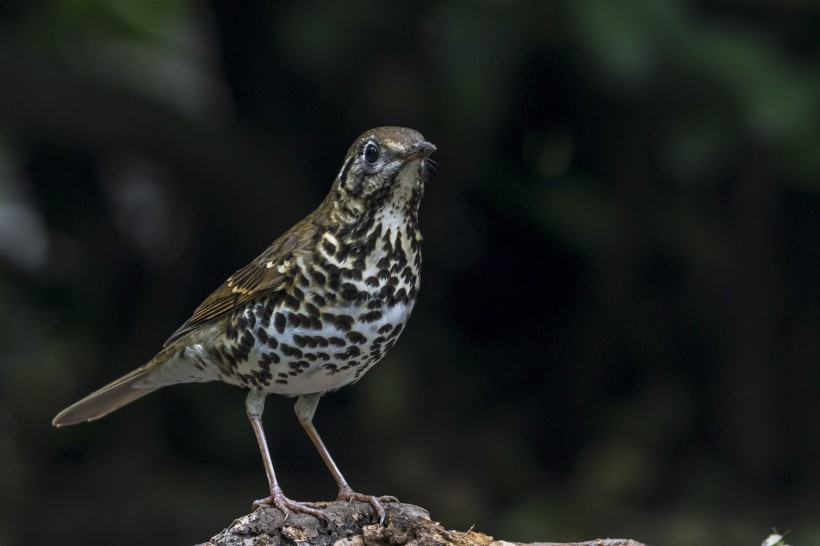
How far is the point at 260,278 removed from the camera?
4047 mm

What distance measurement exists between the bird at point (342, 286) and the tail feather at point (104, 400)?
0.67 meters

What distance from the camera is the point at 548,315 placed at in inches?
291

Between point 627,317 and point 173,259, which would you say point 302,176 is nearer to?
point 173,259

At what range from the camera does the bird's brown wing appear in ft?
13.0

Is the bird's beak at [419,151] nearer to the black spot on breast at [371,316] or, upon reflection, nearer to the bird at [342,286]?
the bird at [342,286]

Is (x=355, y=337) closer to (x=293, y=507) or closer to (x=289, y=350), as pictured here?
(x=289, y=350)

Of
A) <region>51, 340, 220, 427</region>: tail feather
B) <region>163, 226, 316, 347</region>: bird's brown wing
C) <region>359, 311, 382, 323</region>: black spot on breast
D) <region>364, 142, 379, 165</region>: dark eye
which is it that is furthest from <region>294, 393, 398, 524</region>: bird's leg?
<region>364, 142, 379, 165</region>: dark eye

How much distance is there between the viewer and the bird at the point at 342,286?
380 centimetres

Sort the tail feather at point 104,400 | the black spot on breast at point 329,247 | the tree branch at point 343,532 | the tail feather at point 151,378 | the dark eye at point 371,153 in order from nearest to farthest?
1. the tree branch at point 343,532
2. the dark eye at point 371,153
3. the black spot on breast at point 329,247
4. the tail feather at point 151,378
5. the tail feather at point 104,400

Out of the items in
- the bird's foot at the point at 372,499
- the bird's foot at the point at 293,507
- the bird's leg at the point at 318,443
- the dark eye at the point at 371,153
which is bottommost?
the bird's foot at the point at 293,507

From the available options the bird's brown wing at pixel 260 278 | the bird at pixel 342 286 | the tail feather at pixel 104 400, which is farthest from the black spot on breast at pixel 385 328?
the tail feather at pixel 104 400

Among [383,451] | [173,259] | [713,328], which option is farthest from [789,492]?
[173,259]

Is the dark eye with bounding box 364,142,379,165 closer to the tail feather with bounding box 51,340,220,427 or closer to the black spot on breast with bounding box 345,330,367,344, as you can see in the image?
the black spot on breast with bounding box 345,330,367,344

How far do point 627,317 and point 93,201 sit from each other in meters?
3.14
